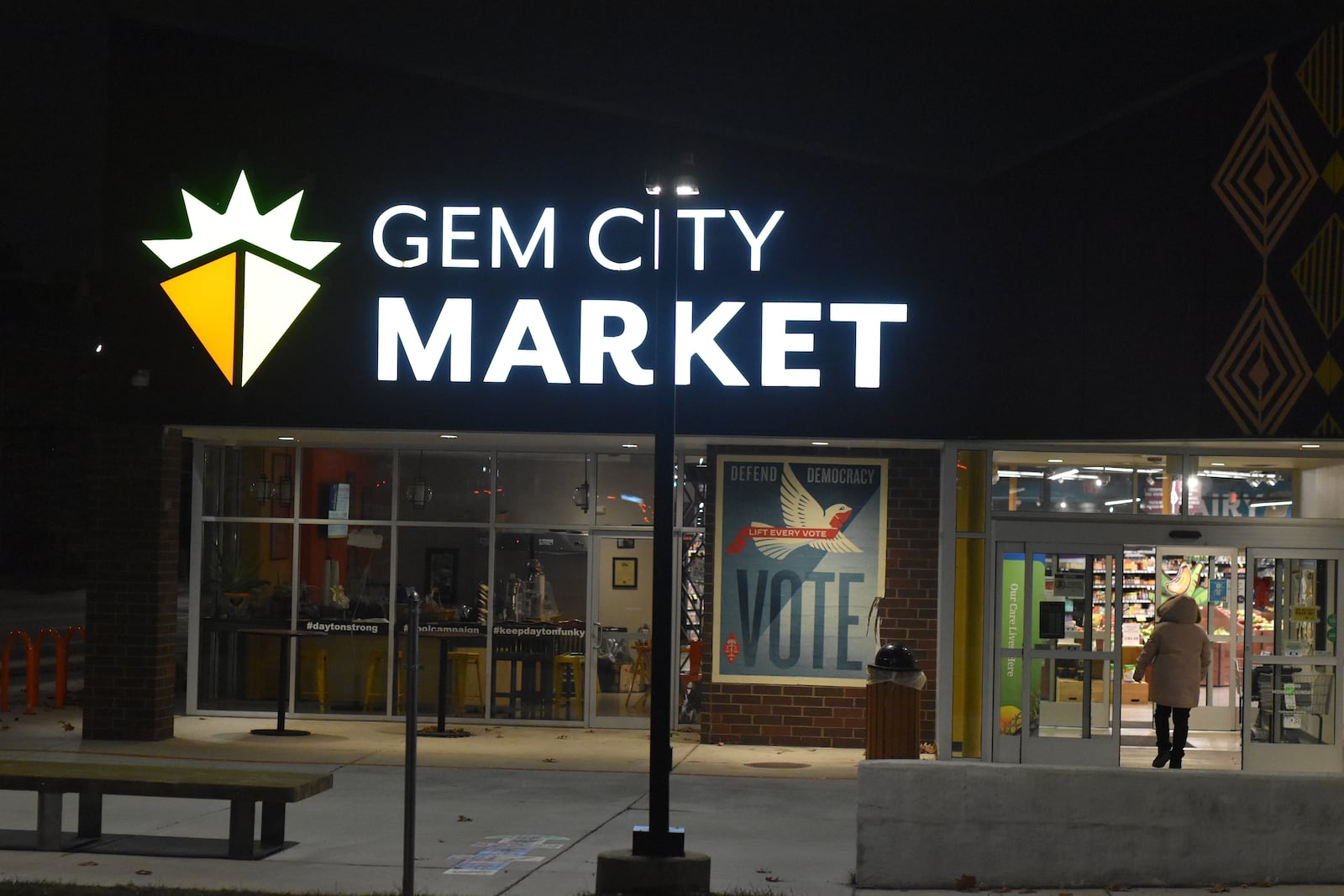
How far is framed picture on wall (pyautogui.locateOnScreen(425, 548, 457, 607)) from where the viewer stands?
1698 cm

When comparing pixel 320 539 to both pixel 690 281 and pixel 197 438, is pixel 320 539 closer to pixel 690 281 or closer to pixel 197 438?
pixel 197 438

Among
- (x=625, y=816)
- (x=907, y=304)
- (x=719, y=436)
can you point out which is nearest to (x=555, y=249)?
(x=719, y=436)

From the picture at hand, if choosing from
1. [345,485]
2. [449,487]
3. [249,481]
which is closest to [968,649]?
[449,487]

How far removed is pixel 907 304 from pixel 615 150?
3.39 metres

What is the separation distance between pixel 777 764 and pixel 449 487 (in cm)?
530

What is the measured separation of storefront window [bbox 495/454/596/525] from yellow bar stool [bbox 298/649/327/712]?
2703 mm

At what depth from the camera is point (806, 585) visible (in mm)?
15531

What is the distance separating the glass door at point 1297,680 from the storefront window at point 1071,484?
4.79 ft

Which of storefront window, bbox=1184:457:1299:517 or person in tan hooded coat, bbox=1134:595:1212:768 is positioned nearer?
person in tan hooded coat, bbox=1134:595:1212:768

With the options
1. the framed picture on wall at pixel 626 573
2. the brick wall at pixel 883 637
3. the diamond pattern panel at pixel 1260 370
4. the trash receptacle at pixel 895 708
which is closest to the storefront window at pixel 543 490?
the framed picture on wall at pixel 626 573

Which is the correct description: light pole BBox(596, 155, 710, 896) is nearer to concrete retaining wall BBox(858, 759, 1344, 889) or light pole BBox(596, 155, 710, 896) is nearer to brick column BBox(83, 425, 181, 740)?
concrete retaining wall BBox(858, 759, 1344, 889)

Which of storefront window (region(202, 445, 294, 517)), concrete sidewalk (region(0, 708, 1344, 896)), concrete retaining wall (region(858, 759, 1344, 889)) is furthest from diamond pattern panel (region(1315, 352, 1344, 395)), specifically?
storefront window (region(202, 445, 294, 517))

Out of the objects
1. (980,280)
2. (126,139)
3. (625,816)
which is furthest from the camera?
(126,139)

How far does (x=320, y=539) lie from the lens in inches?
674
